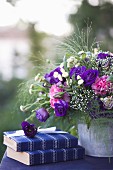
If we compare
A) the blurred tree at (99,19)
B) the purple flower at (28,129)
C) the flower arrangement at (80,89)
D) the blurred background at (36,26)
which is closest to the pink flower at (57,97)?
the flower arrangement at (80,89)

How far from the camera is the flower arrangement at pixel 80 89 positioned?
1.16 meters

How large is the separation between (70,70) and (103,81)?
108mm

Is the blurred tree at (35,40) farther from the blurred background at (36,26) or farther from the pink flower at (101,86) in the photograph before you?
the pink flower at (101,86)

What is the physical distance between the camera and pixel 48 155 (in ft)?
3.85

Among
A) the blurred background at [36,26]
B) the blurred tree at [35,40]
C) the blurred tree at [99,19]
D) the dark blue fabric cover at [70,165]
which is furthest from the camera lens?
the blurred tree at [35,40]

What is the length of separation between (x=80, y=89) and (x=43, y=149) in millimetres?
218

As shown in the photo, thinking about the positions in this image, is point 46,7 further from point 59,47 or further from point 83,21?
point 59,47

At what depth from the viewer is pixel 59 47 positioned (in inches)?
54.1

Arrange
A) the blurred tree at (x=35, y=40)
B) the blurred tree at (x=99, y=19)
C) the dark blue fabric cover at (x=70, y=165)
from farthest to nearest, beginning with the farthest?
the blurred tree at (x=35, y=40) → the blurred tree at (x=99, y=19) → the dark blue fabric cover at (x=70, y=165)

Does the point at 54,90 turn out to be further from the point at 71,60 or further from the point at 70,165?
the point at 70,165

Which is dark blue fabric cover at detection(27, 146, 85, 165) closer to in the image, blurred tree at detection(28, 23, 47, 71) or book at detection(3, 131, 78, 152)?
book at detection(3, 131, 78, 152)

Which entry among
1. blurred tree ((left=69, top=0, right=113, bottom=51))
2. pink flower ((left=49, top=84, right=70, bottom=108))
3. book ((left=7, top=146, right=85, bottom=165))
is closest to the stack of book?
book ((left=7, top=146, right=85, bottom=165))

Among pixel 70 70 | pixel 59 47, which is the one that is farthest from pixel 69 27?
pixel 70 70

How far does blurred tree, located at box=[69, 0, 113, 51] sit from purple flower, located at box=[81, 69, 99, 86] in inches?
69.8
